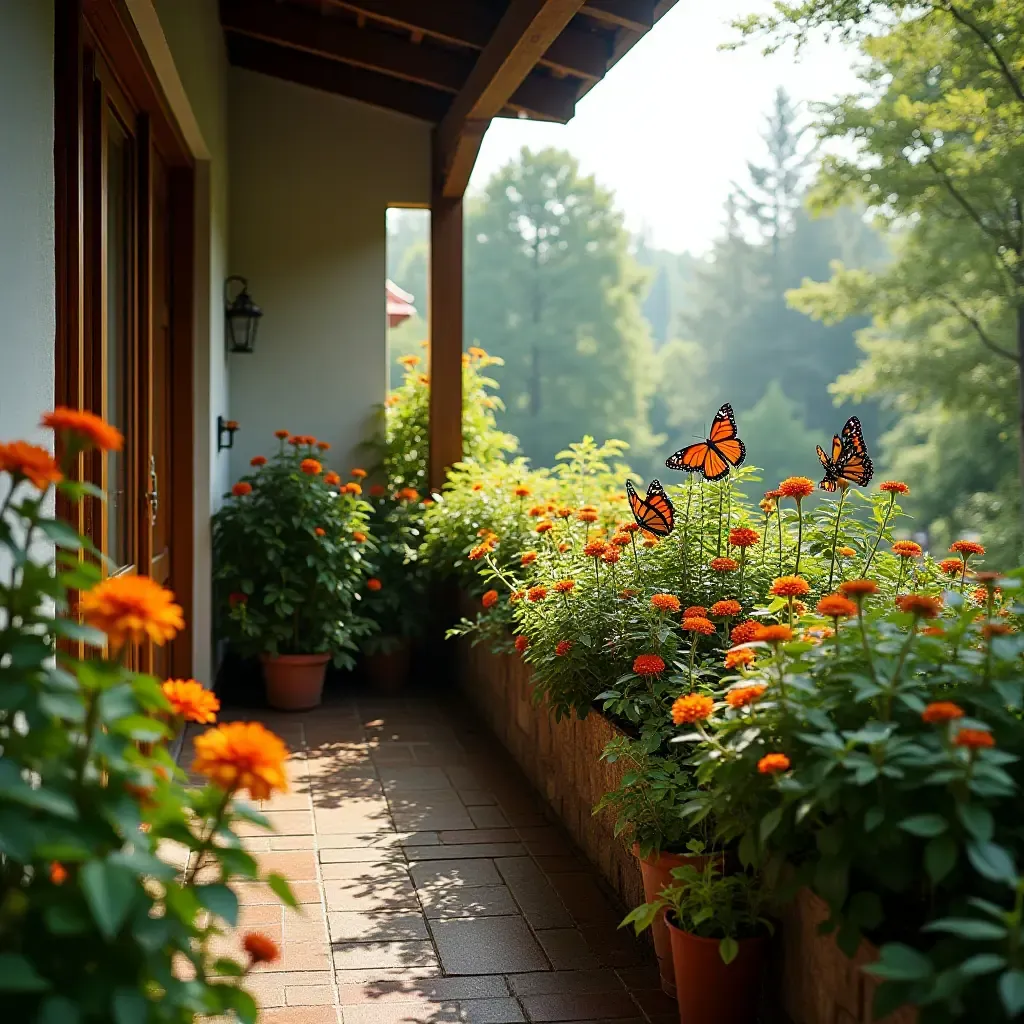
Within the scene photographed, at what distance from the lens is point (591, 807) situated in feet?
11.6

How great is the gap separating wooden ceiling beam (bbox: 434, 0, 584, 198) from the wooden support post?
17 cm

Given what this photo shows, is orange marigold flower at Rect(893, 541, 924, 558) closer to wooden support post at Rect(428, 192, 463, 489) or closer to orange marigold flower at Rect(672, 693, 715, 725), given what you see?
orange marigold flower at Rect(672, 693, 715, 725)

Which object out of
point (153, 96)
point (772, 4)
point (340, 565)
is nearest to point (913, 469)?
point (772, 4)

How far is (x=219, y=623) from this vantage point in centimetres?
579

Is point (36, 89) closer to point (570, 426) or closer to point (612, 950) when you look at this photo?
point (612, 950)

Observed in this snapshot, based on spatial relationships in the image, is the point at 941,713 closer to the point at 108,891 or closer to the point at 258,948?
the point at 258,948

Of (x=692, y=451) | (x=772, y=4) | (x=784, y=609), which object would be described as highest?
(x=772, y=4)

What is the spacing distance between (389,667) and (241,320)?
2.10 metres

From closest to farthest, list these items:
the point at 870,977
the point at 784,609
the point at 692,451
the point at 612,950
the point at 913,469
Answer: the point at 870,977 → the point at 784,609 → the point at 612,950 → the point at 692,451 → the point at 913,469

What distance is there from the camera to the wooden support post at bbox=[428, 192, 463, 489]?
6570 mm

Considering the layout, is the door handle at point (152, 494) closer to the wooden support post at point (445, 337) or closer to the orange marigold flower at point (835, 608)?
the wooden support post at point (445, 337)

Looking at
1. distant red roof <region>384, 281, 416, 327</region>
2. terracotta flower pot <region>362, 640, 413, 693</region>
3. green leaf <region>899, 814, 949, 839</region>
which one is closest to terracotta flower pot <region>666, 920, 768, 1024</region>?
green leaf <region>899, 814, 949, 839</region>

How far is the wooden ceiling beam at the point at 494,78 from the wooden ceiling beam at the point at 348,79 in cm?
16

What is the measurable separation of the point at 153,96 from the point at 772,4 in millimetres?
5289
